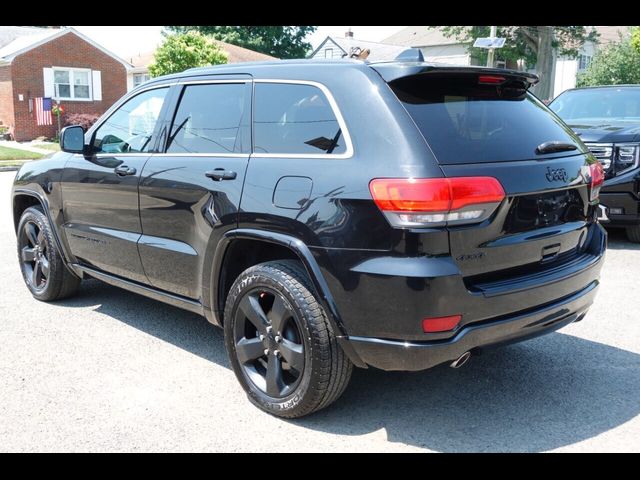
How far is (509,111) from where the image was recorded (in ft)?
11.7

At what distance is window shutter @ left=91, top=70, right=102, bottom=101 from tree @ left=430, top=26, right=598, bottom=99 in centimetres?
1841

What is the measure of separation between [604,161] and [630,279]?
1.87m

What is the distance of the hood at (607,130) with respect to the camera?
7645 millimetres

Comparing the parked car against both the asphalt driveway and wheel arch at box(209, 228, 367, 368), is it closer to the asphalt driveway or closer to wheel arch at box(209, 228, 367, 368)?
the asphalt driveway

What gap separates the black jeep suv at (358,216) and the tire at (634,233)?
4477mm

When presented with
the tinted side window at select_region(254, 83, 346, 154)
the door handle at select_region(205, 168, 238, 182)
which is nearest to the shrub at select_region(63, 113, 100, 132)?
the door handle at select_region(205, 168, 238, 182)

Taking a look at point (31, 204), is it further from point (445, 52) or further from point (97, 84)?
point (445, 52)

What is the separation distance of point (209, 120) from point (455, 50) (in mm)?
47442

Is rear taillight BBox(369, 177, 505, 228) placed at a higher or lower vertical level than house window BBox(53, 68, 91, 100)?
lower

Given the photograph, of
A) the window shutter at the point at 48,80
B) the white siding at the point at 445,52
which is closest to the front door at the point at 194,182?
the window shutter at the point at 48,80

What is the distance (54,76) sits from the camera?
30828mm

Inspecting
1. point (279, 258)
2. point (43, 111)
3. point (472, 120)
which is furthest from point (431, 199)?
point (43, 111)

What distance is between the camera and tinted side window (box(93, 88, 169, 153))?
4.48m

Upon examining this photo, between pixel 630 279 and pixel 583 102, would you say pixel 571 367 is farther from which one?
pixel 583 102
